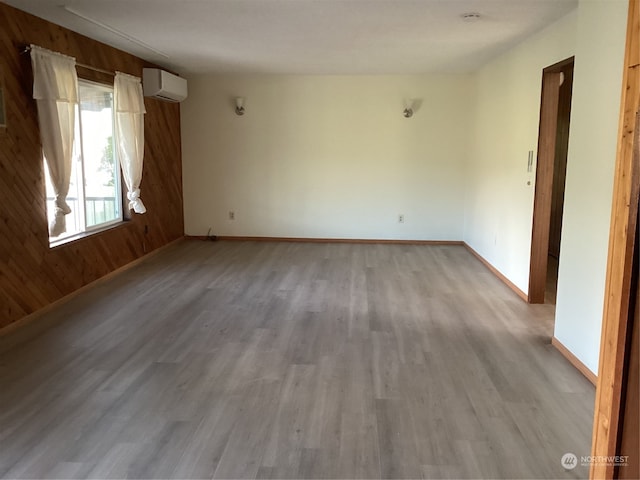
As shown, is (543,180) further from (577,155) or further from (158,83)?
(158,83)

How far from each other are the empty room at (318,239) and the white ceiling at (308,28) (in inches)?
1.5

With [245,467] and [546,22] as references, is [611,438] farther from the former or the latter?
[546,22]

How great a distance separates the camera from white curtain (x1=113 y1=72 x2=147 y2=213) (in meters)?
5.20

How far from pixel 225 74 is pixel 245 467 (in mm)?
5876

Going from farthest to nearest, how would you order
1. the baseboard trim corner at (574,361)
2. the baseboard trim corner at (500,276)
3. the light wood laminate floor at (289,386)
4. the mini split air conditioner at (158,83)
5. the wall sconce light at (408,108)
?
the wall sconce light at (408,108)
the mini split air conditioner at (158,83)
the baseboard trim corner at (500,276)
the baseboard trim corner at (574,361)
the light wood laminate floor at (289,386)

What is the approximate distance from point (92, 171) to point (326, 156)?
10.4 feet

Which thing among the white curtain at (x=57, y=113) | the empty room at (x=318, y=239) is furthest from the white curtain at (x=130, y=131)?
the white curtain at (x=57, y=113)

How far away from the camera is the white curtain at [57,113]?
154 inches

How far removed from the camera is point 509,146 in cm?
510

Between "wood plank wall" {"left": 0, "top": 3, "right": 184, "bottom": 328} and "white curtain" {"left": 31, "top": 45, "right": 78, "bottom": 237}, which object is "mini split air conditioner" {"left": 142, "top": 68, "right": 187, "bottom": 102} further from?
"white curtain" {"left": 31, "top": 45, "right": 78, "bottom": 237}

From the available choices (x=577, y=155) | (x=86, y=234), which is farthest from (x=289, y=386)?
(x=86, y=234)

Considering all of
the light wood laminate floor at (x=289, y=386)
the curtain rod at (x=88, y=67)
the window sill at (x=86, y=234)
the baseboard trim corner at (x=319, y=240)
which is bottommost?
the light wood laminate floor at (x=289, y=386)

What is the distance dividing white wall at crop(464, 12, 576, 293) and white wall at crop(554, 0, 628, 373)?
25.4 inches

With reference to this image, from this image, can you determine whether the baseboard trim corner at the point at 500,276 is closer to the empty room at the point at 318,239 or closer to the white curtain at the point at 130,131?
the empty room at the point at 318,239
